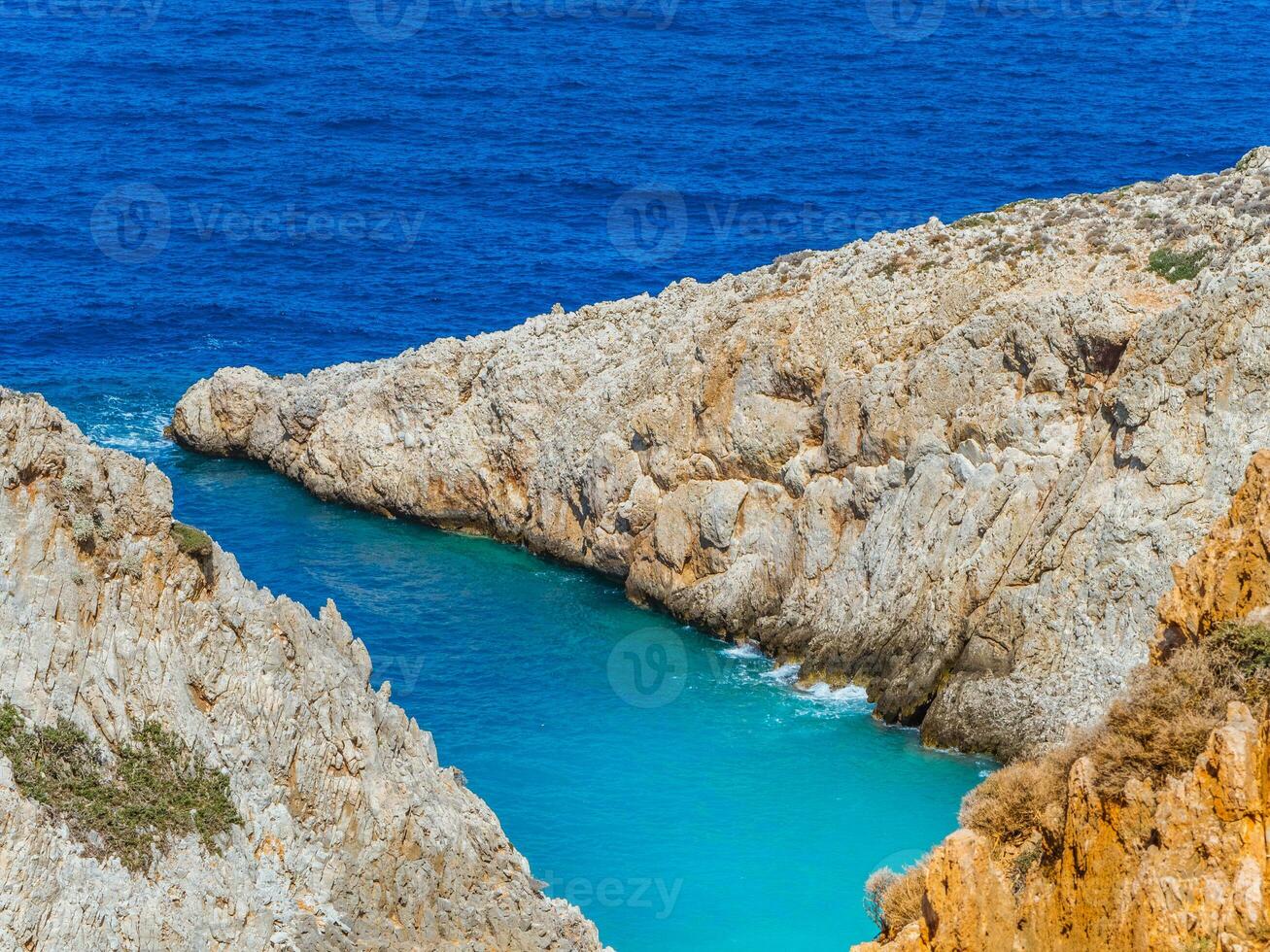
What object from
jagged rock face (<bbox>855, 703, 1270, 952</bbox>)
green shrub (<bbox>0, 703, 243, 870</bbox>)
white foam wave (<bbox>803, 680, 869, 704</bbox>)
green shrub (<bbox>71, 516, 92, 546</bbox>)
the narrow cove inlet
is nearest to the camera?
jagged rock face (<bbox>855, 703, 1270, 952</bbox>)

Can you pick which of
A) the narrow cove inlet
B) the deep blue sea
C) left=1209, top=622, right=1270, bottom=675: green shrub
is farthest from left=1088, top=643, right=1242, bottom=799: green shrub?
the deep blue sea

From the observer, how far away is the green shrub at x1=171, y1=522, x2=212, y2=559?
3844 cm

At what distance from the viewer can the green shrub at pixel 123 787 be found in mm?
34688

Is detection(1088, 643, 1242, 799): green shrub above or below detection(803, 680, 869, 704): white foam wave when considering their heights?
above

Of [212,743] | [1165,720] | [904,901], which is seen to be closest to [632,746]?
[212,743]

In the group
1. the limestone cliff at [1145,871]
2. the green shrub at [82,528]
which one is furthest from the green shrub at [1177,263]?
the green shrub at [82,528]

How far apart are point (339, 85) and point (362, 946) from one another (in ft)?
429

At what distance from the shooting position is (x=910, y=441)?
61.9 meters

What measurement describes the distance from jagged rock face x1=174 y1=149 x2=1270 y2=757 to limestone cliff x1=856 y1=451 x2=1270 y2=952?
2533 centimetres

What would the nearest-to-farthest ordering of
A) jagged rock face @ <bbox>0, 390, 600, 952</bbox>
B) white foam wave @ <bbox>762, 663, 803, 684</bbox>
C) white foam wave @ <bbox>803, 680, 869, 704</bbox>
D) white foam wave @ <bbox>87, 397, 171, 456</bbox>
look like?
jagged rock face @ <bbox>0, 390, 600, 952</bbox>
white foam wave @ <bbox>803, 680, 869, 704</bbox>
white foam wave @ <bbox>762, 663, 803, 684</bbox>
white foam wave @ <bbox>87, 397, 171, 456</bbox>

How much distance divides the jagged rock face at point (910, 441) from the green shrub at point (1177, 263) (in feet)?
1.43

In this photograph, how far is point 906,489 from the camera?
6088 centimetres

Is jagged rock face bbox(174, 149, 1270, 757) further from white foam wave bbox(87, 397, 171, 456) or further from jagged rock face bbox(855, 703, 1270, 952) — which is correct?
jagged rock face bbox(855, 703, 1270, 952)

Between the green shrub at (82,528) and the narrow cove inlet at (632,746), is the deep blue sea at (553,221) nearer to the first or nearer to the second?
the narrow cove inlet at (632,746)
